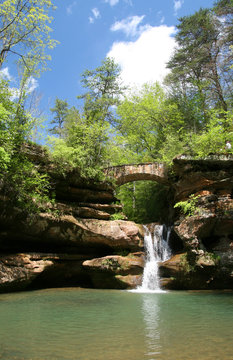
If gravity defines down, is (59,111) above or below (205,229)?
above

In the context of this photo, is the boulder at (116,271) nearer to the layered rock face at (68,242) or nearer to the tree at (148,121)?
the layered rock face at (68,242)

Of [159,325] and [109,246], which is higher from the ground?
[109,246]

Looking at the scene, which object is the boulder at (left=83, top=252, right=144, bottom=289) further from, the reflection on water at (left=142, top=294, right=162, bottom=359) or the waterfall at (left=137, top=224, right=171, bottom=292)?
the reflection on water at (left=142, top=294, right=162, bottom=359)

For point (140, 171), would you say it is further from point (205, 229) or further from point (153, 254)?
point (205, 229)

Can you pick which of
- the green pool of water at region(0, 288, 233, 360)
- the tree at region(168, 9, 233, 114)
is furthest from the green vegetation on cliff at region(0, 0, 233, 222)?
the green pool of water at region(0, 288, 233, 360)

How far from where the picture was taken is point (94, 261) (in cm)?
1403

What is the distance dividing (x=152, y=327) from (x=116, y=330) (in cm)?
85

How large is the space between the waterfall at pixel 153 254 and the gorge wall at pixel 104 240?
384 millimetres

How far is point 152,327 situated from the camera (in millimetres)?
5969

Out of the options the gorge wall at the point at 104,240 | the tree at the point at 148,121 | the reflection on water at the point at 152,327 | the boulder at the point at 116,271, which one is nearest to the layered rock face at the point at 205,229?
the gorge wall at the point at 104,240

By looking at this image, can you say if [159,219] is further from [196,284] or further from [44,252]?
[44,252]

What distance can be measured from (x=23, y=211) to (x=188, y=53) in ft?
67.9

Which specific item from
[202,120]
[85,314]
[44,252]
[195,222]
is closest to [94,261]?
[44,252]

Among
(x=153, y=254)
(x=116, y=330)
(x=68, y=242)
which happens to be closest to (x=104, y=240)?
(x=68, y=242)
